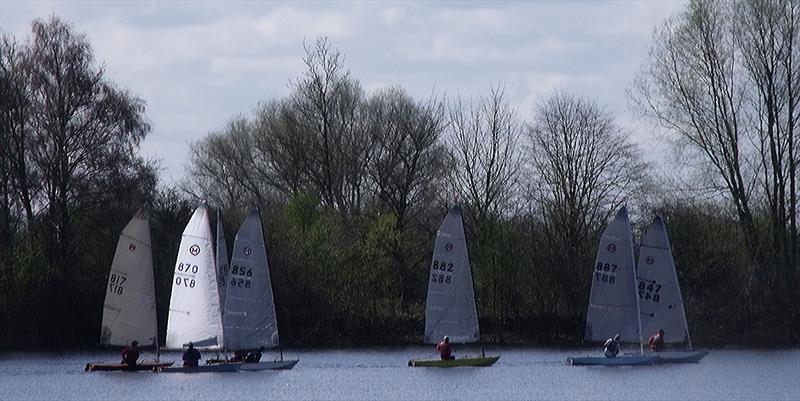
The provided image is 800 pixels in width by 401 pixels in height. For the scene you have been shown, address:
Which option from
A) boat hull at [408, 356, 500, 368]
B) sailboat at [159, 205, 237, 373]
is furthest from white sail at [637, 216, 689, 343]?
sailboat at [159, 205, 237, 373]

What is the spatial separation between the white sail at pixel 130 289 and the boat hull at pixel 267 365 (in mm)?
2819

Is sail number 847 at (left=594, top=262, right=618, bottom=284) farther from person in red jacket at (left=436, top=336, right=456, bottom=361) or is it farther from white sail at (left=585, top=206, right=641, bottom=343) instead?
person in red jacket at (left=436, top=336, right=456, bottom=361)

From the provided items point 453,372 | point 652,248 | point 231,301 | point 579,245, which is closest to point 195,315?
point 231,301

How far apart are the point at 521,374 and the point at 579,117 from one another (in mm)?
22233

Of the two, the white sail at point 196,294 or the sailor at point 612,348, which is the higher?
the white sail at point 196,294

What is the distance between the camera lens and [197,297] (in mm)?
43438

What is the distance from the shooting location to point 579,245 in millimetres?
59344

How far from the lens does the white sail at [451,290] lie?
143 feet

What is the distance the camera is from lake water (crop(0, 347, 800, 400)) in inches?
1446

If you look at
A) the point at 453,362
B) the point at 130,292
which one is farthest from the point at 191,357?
the point at 453,362

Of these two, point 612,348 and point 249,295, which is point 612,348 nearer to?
point 612,348

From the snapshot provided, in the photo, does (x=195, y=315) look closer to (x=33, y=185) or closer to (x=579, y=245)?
(x=33, y=185)

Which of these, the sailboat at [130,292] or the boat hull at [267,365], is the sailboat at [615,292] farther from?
the sailboat at [130,292]

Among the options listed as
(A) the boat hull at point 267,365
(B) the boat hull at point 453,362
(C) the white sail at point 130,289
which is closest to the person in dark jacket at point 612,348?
(B) the boat hull at point 453,362
